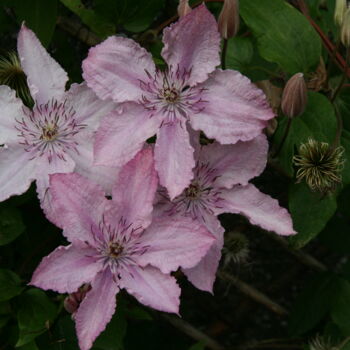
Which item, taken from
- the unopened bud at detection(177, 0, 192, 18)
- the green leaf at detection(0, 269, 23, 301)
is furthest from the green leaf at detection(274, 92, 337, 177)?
the green leaf at detection(0, 269, 23, 301)

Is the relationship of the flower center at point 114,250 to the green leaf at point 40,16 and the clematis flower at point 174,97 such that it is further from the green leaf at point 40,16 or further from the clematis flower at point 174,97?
the green leaf at point 40,16

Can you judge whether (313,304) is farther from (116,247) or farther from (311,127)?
(116,247)

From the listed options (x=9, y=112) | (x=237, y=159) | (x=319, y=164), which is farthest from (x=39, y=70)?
(x=319, y=164)

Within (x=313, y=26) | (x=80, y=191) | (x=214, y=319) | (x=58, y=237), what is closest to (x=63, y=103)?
(x=80, y=191)

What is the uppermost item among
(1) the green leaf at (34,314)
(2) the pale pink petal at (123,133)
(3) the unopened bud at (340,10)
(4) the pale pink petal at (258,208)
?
(3) the unopened bud at (340,10)

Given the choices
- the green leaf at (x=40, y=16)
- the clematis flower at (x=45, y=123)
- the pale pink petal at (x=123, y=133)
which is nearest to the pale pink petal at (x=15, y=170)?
the clematis flower at (x=45, y=123)

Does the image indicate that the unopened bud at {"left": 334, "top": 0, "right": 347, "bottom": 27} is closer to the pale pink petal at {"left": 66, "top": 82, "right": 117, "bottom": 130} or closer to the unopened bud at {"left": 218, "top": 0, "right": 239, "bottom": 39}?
the unopened bud at {"left": 218, "top": 0, "right": 239, "bottom": 39}
